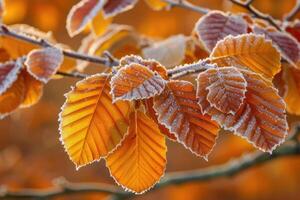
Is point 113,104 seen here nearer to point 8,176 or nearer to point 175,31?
point 175,31

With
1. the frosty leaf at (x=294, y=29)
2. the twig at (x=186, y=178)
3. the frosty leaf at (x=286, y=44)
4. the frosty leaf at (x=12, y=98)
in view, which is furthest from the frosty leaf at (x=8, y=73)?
the twig at (x=186, y=178)

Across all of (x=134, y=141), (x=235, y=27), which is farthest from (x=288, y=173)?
(x=134, y=141)

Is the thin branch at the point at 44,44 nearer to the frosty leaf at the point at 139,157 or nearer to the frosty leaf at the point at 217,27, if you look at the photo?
the frosty leaf at the point at 217,27

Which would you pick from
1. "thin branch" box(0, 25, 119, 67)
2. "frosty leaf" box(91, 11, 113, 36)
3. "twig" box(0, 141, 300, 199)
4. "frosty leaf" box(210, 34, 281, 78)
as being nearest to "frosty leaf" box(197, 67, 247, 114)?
"frosty leaf" box(210, 34, 281, 78)

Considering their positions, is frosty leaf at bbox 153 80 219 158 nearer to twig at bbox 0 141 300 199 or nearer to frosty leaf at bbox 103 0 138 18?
frosty leaf at bbox 103 0 138 18

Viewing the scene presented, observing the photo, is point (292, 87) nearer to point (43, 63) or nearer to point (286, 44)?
point (286, 44)
